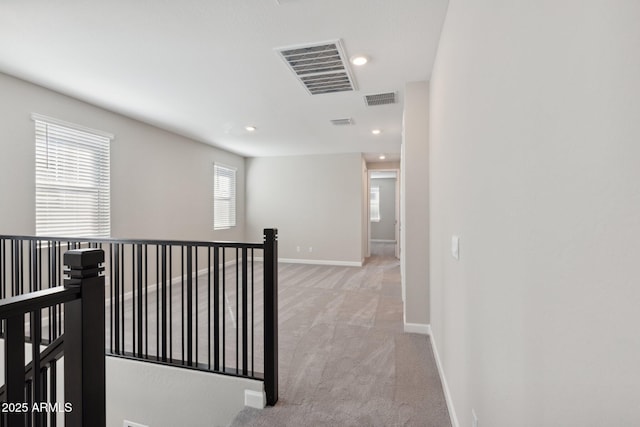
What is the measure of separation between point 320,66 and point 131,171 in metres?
3.30

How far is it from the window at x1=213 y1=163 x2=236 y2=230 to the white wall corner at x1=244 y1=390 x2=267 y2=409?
509cm

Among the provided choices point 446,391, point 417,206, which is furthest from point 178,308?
point 446,391

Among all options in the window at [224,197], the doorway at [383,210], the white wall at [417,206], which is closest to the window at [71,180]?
the window at [224,197]

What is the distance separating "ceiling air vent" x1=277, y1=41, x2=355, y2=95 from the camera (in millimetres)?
2646

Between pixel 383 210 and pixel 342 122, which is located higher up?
pixel 342 122

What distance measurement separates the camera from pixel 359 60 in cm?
284

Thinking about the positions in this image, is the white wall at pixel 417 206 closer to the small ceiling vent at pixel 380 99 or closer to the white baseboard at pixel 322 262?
the small ceiling vent at pixel 380 99

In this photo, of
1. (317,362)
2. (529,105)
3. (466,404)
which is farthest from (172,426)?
(529,105)

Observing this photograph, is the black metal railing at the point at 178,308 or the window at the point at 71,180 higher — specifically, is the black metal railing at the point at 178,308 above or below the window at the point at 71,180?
below

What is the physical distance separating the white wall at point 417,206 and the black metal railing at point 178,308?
5.03 ft

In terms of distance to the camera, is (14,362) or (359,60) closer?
(14,362)

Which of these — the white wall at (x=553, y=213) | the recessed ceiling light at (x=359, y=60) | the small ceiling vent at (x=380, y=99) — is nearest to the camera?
the white wall at (x=553, y=213)

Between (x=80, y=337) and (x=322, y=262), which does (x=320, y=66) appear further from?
(x=322, y=262)

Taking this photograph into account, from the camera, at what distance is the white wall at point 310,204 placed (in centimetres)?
730
